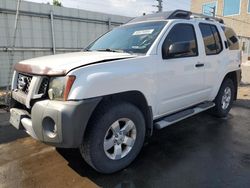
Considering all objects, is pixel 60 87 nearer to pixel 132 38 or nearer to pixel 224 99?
pixel 132 38

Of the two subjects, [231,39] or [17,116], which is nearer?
[17,116]

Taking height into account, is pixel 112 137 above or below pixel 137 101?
below

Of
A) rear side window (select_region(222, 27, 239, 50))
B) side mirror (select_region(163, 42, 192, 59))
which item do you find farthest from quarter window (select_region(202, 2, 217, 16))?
side mirror (select_region(163, 42, 192, 59))

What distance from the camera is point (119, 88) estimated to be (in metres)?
2.86

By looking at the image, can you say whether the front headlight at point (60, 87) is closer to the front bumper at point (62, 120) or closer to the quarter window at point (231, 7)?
the front bumper at point (62, 120)

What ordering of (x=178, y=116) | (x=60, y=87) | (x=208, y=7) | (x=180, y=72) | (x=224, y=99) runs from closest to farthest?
(x=60, y=87) < (x=180, y=72) < (x=178, y=116) < (x=224, y=99) < (x=208, y=7)

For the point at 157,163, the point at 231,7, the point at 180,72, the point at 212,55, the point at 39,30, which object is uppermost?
the point at 231,7

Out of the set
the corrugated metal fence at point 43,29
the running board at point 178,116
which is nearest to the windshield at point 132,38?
the running board at point 178,116

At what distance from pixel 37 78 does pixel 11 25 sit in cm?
669

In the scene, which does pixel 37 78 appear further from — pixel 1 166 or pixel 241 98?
pixel 241 98

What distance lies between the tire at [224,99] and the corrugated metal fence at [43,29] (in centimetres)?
660

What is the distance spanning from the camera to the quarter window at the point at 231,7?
21578mm

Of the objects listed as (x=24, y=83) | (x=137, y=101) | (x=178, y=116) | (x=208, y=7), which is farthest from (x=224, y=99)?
(x=208, y=7)

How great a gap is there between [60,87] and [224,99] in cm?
401
